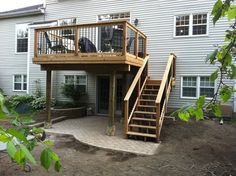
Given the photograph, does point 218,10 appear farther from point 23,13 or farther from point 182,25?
point 23,13

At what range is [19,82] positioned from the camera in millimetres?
15438

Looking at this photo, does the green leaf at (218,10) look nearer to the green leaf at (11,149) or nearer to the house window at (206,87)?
the green leaf at (11,149)

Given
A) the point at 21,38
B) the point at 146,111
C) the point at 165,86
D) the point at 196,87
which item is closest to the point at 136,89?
the point at 165,86

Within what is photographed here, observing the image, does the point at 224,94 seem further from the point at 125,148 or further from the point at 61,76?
the point at 61,76

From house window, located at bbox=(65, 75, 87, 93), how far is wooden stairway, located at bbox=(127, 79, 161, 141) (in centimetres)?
451

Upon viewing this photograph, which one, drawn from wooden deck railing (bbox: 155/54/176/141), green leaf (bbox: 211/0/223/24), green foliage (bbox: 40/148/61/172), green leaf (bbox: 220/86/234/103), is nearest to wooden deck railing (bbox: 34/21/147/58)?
wooden deck railing (bbox: 155/54/176/141)

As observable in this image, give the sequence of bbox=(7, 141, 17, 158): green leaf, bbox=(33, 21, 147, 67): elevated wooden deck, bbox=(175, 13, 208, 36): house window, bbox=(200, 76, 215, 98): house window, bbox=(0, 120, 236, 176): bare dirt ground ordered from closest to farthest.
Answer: bbox=(7, 141, 17, 158): green leaf
bbox=(0, 120, 236, 176): bare dirt ground
bbox=(33, 21, 147, 67): elevated wooden deck
bbox=(200, 76, 215, 98): house window
bbox=(175, 13, 208, 36): house window

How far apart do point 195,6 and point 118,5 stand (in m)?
3.75

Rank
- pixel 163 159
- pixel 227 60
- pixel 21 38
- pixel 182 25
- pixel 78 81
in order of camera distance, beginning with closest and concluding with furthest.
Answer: pixel 227 60
pixel 163 159
pixel 182 25
pixel 78 81
pixel 21 38

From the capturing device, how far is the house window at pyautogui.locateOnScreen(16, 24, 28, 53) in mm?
15198

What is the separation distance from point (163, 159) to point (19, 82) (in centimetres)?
1182

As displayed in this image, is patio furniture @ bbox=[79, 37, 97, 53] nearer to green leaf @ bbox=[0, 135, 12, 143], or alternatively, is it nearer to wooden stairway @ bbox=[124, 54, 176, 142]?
wooden stairway @ bbox=[124, 54, 176, 142]

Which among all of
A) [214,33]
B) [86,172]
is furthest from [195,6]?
[86,172]

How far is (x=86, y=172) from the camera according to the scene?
5.40m
